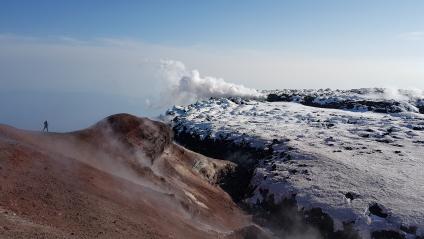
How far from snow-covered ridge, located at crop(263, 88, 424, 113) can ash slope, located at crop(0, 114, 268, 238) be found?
82976 mm

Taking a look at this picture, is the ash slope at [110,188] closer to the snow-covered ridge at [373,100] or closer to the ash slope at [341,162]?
the ash slope at [341,162]

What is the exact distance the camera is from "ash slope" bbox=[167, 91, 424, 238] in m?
50.6

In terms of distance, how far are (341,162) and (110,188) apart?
40935 millimetres

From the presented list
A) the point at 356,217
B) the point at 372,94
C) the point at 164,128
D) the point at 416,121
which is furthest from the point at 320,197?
the point at 372,94

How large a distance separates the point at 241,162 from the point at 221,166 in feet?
30.5

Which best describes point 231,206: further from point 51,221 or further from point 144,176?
point 51,221

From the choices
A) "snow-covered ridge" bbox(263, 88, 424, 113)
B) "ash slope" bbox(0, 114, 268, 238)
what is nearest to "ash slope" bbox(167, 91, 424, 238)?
"ash slope" bbox(0, 114, 268, 238)

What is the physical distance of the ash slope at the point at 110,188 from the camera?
27.7 metres

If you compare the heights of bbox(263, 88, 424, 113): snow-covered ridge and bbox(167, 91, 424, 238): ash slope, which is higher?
bbox(263, 88, 424, 113): snow-covered ridge

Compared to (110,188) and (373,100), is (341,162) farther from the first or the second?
(373,100)

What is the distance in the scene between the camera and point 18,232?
23.2 metres

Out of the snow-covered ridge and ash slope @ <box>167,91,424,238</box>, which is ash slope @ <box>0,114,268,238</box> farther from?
the snow-covered ridge

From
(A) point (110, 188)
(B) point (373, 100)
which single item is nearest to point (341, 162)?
(A) point (110, 188)

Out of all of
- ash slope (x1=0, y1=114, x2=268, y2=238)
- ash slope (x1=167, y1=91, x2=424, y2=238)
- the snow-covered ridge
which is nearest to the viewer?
ash slope (x1=0, y1=114, x2=268, y2=238)
